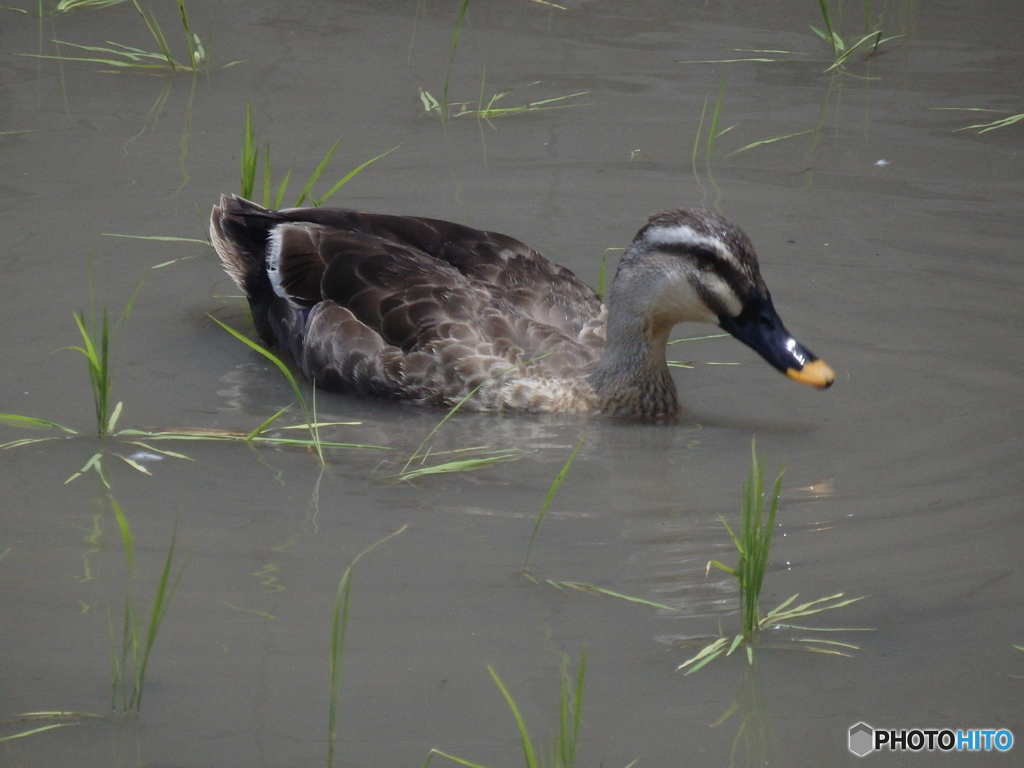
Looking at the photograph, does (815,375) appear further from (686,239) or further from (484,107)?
(484,107)

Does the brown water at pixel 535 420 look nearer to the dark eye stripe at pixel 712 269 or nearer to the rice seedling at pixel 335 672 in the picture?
the rice seedling at pixel 335 672

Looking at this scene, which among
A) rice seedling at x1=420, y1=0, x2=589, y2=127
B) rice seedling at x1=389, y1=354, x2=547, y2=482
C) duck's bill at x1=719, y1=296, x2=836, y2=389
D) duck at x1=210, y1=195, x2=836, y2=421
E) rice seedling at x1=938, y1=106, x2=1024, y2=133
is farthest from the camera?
rice seedling at x1=420, y1=0, x2=589, y2=127

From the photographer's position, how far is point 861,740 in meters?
3.08

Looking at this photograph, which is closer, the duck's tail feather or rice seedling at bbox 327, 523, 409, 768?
rice seedling at bbox 327, 523, 409, 768

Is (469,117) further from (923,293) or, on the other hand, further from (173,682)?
(173,682)

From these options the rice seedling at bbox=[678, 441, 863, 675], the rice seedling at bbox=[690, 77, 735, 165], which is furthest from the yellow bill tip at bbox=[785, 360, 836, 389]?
the rice seedling at bbox=[690, 77, 735, 165]

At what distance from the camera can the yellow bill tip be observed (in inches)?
181

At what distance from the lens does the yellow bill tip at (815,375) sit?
4.61 m

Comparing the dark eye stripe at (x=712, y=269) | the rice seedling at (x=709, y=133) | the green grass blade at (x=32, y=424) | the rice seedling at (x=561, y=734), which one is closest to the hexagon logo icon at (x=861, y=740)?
the rice seedling at (x=561, y=734)

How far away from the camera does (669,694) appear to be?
322cm

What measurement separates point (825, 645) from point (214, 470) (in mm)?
2084

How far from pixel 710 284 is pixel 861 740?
6.77ft

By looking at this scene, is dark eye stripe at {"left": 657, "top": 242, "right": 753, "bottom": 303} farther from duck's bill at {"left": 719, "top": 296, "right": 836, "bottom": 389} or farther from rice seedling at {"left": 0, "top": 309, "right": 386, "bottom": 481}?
rice seedling at {"left": 0, "top": 309, "right": 386, "bottom": 481}

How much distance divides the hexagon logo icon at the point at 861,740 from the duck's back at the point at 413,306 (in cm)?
221
